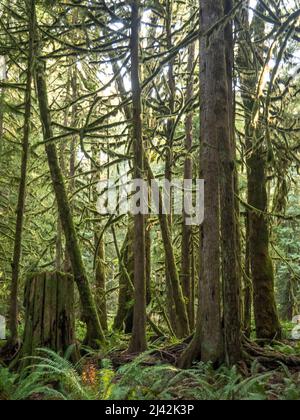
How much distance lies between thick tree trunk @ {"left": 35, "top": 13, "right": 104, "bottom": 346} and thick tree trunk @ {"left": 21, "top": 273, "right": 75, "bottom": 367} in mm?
2204

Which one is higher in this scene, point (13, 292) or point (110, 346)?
point (13, 292)

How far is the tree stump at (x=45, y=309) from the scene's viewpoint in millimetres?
6805

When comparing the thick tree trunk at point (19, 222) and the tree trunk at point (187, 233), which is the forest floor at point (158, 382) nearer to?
the thick tree trunk at point (19, 222)

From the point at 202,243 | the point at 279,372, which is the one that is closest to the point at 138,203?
the point at 202,243

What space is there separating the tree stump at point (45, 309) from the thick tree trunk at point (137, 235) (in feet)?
4.92

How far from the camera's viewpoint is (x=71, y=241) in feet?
30.4

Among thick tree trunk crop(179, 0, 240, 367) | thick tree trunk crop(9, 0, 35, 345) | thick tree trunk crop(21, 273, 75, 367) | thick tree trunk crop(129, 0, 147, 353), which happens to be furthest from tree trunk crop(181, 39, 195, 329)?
thick tree trunk crop(21, 273, 75, 367)

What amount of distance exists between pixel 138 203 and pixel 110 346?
2968 mm

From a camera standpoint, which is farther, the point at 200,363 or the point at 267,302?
the point at 267,302

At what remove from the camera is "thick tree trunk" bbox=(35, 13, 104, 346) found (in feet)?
30.2

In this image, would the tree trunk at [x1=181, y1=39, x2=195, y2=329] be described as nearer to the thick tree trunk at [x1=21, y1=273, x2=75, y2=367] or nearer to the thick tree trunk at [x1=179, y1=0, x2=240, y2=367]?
the thick tree trunk at [x1=179, y1=0, x2=240, y2=367]
